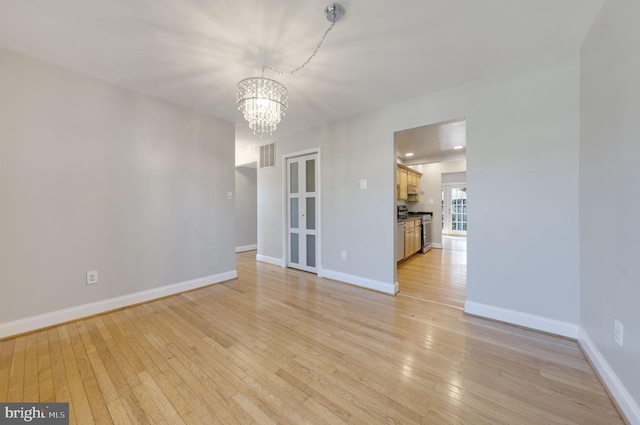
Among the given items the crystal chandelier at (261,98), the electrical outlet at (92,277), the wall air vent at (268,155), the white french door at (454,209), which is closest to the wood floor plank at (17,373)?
the electrical outlet at (92,277)

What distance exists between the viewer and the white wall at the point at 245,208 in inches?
239

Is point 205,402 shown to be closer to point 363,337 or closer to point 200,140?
point 363,337

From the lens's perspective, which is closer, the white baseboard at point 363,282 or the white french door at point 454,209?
the white baseboard at point 363,282

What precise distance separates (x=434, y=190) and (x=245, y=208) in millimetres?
5383

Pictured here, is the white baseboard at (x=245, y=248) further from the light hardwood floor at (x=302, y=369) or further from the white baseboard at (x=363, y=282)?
the light hardwood floor at (x=302, y=369)

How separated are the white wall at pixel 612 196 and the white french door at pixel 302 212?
3.04 metres

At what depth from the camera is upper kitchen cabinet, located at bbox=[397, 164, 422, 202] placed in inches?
205

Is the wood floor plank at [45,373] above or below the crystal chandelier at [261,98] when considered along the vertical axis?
below

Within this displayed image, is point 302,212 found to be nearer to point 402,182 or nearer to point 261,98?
point 261,98

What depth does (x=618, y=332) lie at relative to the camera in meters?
1.40

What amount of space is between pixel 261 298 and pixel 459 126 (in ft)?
12.8

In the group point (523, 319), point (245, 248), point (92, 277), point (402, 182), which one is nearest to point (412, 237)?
point (402, 182)


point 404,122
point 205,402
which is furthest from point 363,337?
point 404,122

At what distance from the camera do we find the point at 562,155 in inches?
80.9
